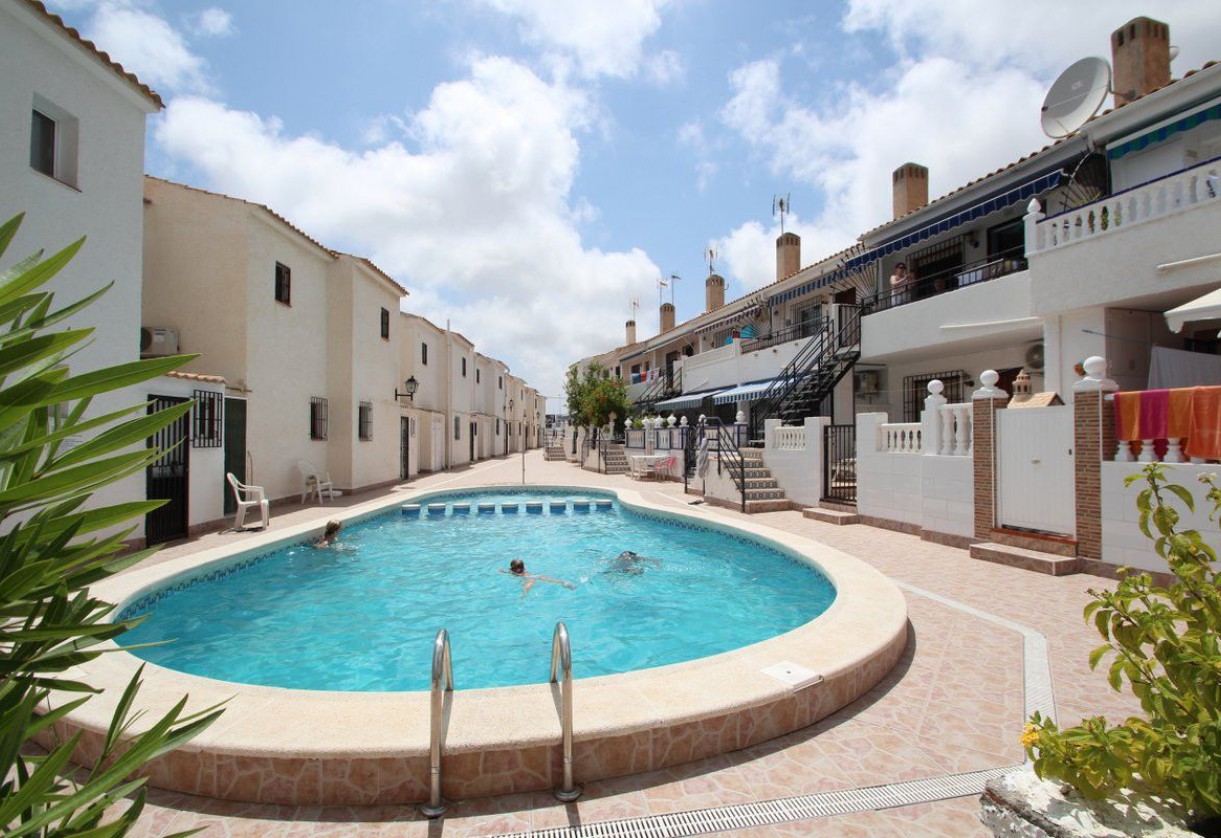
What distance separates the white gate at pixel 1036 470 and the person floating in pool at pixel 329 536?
532 inches

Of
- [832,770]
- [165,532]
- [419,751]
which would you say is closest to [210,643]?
[165,532]

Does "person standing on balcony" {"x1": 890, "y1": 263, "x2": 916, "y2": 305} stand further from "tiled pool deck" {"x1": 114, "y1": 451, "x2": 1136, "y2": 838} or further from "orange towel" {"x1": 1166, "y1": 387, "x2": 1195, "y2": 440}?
"tiled pool deck" {"x1": 114, "y1": 451, "x2": 1136, "y2": 838}

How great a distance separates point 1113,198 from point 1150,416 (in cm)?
543

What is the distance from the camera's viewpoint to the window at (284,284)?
1695cm

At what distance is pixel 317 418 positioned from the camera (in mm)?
19328

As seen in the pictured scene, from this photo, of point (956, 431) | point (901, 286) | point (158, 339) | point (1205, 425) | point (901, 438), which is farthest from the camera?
point (901, 286)

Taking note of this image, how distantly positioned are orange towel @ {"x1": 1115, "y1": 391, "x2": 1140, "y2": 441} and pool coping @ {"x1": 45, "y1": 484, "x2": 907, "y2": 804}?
630 centimetres

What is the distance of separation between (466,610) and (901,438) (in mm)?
9998

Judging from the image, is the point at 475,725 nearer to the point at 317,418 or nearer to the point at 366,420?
the point at 317,418

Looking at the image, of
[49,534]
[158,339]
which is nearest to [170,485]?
[158,339]

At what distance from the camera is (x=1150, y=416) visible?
27.8 ft

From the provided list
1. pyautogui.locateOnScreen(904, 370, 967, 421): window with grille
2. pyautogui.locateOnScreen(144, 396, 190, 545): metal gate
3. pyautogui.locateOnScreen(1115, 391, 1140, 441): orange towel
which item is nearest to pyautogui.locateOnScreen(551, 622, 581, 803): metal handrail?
pyautogui.locateOnScreen(1115, 391, 1140, 441): orange towel

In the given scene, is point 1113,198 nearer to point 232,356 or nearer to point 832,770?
point 832,770

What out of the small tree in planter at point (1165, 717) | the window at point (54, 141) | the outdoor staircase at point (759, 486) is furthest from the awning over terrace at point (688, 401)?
the small tree in planter at point (1165, 717)
